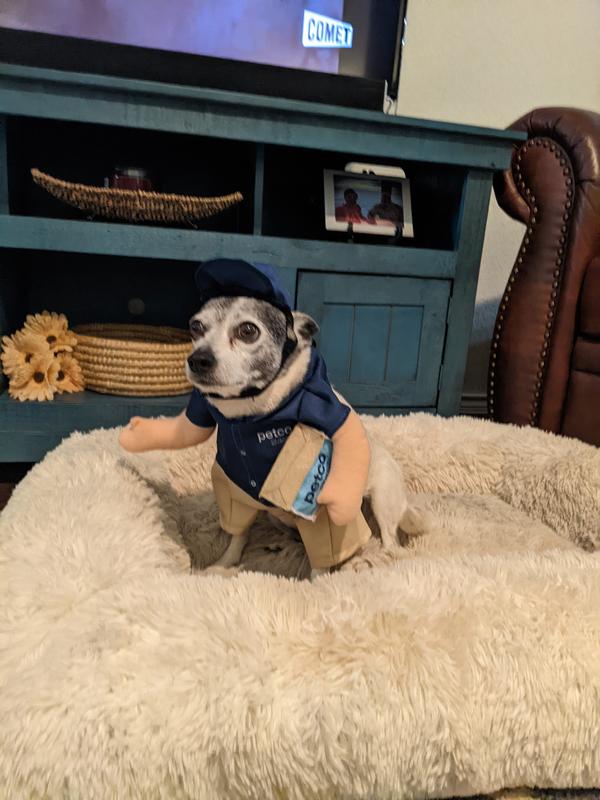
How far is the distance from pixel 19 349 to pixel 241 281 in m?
0.73

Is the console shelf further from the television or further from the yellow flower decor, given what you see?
the television

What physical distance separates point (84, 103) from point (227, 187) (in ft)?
1.84

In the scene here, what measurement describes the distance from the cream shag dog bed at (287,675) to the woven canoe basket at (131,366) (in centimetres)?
58

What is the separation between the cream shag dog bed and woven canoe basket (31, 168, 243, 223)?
682 mm

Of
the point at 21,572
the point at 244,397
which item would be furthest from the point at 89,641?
the point at 244,397

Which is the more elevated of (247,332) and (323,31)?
(323,31)

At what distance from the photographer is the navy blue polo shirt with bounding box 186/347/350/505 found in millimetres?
800

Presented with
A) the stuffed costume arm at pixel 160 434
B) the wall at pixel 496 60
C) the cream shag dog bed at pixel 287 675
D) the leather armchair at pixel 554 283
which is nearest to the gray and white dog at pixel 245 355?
the stuffed costume arm at pixel 160 434

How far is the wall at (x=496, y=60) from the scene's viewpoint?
5.92 feet

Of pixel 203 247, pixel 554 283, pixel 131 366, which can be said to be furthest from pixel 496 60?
pixel 131 366

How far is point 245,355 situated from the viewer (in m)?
0.74

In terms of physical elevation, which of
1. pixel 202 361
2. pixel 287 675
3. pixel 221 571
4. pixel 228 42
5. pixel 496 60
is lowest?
pixel 221 571

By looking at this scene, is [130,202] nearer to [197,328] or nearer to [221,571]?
[197,328]

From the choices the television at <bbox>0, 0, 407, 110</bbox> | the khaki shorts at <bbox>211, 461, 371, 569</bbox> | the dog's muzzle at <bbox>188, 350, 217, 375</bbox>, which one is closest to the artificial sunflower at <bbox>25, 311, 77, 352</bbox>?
the television at <bbox>0, 0, 407, 110</bbox>
